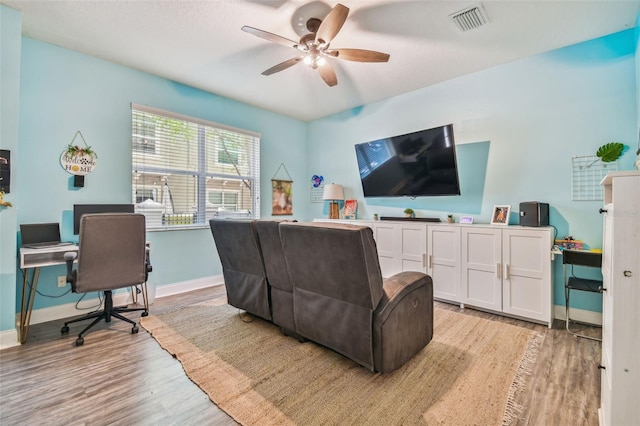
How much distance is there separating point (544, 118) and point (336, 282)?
2.93 meters

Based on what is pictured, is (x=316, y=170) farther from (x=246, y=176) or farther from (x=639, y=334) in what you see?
(x=639, y=334)

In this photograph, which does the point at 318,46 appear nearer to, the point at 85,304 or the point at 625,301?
the point at 625,301

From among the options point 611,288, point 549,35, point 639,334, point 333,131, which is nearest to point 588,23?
point 549,35

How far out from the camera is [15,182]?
241 cm

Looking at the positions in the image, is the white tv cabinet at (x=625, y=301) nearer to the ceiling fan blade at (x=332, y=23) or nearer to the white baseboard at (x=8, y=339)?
the ceiling fan blade at (x=332, y=23)

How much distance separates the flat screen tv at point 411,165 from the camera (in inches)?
134

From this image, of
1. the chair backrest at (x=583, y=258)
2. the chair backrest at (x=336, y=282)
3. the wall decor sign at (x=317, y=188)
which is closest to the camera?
the chair backrest at (x=336, y=282)

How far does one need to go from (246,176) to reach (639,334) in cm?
439

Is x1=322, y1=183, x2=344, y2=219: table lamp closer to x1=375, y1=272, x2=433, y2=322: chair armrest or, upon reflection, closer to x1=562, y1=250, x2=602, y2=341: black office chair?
x1=375, y1=272, x2=433, y2=322: chair armrest

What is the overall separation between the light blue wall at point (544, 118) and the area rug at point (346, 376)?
1392 millimetres

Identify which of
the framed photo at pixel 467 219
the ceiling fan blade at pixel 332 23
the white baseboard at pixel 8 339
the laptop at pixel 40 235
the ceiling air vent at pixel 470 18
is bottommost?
the white baseboard at pixel 8 339

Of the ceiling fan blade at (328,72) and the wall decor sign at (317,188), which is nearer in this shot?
the ceiling fan blade at (328,72)

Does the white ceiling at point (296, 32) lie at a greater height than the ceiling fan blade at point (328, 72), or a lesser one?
greater

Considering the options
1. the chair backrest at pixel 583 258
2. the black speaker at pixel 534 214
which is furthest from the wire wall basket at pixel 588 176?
the chair backrest at pixel 583 258
